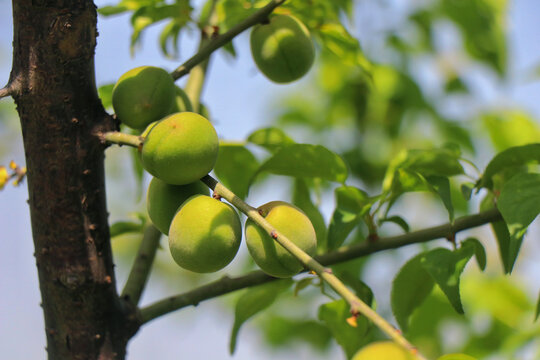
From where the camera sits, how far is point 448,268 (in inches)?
34.2

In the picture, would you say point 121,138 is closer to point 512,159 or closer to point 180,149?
point 180,149

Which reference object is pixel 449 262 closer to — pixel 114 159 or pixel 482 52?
pixel 482 52

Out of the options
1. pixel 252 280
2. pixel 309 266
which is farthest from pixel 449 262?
pixel 252 280

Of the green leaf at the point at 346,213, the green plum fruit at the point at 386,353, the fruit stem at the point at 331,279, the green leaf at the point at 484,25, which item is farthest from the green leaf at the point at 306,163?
the green leaf at the point at 484,25

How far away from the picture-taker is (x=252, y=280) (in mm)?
1124

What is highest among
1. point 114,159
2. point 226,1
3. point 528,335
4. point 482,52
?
point 226,1

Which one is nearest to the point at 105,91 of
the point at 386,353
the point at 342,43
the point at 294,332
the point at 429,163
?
the point at 342,43

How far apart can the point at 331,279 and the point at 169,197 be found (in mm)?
362

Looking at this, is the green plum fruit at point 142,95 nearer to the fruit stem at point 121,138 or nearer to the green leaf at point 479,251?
the fruit stem at point 121,138

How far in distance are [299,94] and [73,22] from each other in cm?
256

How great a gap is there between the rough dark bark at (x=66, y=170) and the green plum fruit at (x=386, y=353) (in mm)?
567

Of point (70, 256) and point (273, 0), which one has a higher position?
point (273, 0)

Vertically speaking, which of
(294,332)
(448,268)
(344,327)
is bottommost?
(294,332)

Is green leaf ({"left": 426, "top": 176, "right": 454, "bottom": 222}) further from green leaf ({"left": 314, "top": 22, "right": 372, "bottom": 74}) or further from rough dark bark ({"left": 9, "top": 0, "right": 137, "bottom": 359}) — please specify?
rough dark bark ({"left": 9, "top": 0, "right": 137, "bottom": 359})
